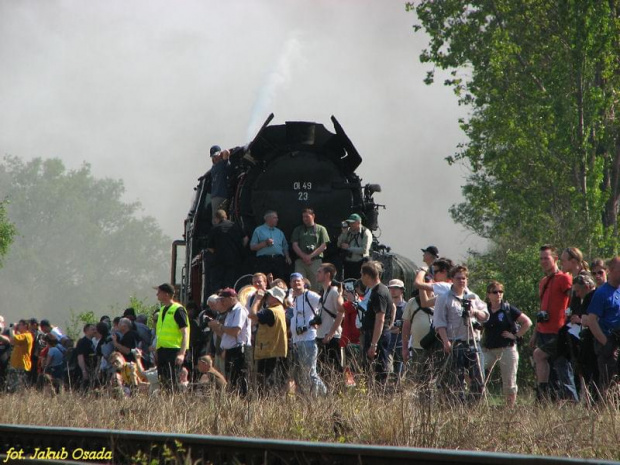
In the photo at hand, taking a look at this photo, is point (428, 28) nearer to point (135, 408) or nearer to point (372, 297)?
point (372, 297)

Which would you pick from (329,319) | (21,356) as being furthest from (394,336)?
(21,356)

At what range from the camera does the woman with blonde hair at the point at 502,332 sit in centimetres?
1137

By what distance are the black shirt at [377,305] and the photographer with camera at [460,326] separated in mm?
1008

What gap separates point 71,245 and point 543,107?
245ft

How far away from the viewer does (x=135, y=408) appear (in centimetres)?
1022

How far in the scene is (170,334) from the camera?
13273 millimetres

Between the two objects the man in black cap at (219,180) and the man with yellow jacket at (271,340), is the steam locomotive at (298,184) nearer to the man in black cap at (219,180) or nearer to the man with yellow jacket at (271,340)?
the man in black cap at (219,180)

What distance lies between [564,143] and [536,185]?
3.77 meters

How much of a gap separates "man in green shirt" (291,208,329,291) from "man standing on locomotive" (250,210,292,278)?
239 mm

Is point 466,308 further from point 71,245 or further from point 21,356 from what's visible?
point 71,245

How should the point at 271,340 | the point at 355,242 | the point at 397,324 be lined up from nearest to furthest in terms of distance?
the point at 271,340
the point at 397,324
the point at 355,242

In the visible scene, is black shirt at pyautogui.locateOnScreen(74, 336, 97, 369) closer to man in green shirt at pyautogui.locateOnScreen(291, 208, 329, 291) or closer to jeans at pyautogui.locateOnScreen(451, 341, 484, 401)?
man in green shirt at pyautogui.locateOnScreen(291, 208, 329, 291)

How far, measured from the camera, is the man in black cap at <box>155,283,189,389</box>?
43.4 ft

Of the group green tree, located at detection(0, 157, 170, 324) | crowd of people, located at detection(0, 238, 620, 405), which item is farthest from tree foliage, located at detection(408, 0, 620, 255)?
green tree, located at detection(0, 157, 170, 324)
